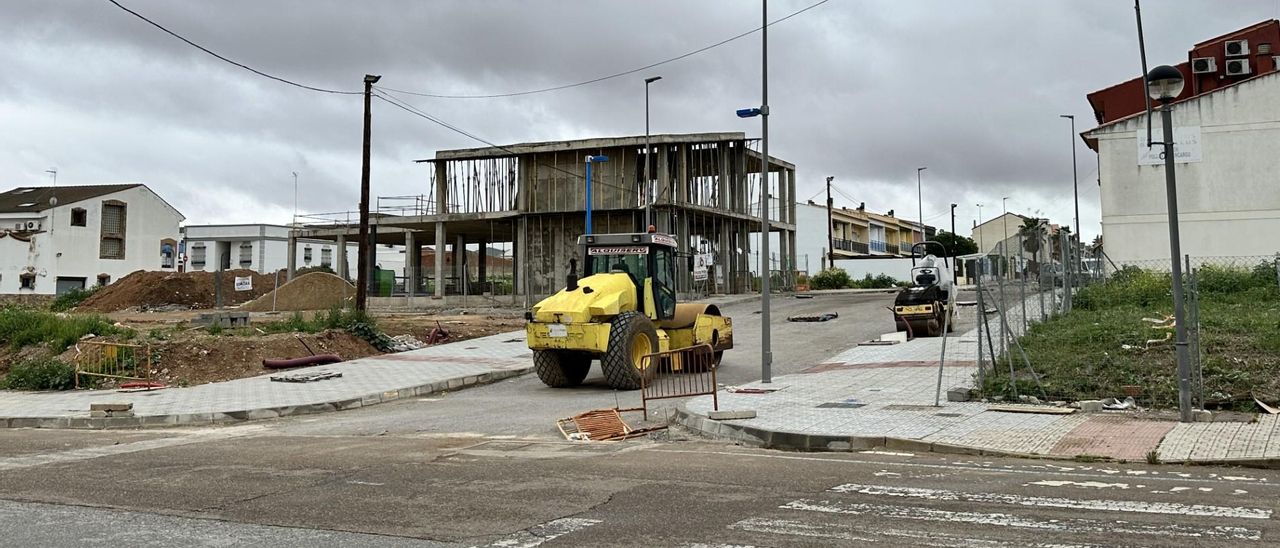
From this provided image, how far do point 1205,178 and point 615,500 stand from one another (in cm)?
3183

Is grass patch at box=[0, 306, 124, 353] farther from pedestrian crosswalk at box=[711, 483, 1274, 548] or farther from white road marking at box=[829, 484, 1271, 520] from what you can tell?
pedestrian crosswalk at box=[711, 483, 1274, 548]

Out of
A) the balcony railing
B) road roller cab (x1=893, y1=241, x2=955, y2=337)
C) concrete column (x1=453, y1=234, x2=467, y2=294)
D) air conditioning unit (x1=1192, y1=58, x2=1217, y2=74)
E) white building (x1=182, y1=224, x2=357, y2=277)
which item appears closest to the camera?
road roller cab (x1=893, y1=241, x2=955, y2=337)

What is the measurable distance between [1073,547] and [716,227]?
4477cm

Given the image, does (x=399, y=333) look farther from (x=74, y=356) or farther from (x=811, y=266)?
(x=811, y=266)

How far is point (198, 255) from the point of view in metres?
85.1

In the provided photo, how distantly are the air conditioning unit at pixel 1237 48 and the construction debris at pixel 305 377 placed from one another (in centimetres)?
3330

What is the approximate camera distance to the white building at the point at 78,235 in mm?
68500

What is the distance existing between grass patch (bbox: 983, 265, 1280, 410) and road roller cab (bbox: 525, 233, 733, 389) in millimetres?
5737

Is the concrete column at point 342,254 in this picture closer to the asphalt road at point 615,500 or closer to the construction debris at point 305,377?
the construction debris at point 305,377

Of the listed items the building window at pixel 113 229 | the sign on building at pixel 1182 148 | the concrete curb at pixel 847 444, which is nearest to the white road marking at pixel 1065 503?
the concrete curb at pixel 847 444

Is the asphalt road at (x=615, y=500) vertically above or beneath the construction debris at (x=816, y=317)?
beneath

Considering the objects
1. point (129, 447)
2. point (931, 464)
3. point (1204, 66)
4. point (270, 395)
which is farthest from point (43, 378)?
point (1204, 66)

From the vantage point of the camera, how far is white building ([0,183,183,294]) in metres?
68.5

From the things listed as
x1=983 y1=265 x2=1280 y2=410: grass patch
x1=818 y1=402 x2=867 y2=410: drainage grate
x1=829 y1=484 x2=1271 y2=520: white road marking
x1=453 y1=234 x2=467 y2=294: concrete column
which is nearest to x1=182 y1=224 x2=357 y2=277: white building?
x1=453 y1=234 x2=467 y2=294: concrete column
